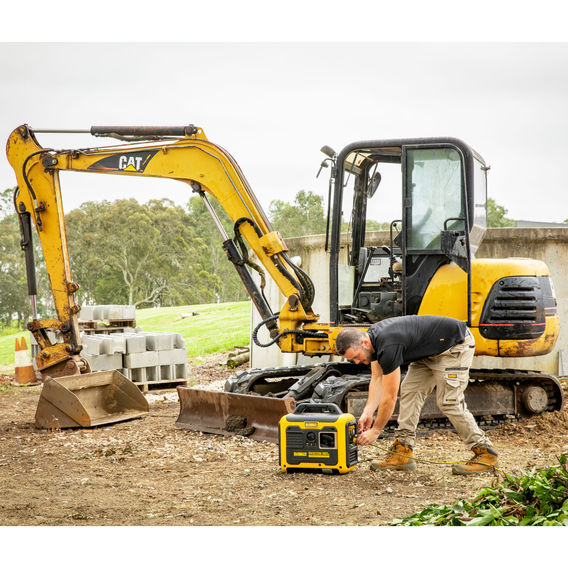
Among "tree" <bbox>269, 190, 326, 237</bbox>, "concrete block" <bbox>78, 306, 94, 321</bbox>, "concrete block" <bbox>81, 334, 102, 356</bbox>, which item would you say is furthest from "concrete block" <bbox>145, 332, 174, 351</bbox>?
"tree" <bbox>269, 190, 326, 237</bbox>

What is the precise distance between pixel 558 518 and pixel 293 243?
8700mm

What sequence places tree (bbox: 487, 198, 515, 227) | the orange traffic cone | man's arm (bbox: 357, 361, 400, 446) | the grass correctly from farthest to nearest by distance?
tree (bbox: 487, 198, 515, 227) < the grass < the orange traffic cone < man's arm (bbox: 357, 361, 400, 446)

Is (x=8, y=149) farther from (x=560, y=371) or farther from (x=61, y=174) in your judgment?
(x=560, y=371)

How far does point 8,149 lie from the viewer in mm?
8695

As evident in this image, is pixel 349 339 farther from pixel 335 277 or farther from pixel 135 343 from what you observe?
pixel 135 343

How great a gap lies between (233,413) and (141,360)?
4005 millimetres

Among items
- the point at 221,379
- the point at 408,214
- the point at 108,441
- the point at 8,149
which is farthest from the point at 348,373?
the point at 221,379

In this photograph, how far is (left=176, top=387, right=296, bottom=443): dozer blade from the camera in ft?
23.7

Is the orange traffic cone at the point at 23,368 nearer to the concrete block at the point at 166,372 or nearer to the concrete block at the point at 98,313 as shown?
the concrete block at the point at 98,313

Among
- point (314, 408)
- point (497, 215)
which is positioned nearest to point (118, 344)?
point (314, 408)

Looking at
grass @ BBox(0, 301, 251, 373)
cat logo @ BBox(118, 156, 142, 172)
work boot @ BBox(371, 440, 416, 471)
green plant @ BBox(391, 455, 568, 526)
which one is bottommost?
grass @ BBox(0, 301, 251, 373)

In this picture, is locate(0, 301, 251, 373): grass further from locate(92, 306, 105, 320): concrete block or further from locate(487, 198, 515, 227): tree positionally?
Answer: locate(487, 198, 515, 227): tree

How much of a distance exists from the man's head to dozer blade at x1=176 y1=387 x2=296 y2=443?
6.04 ft

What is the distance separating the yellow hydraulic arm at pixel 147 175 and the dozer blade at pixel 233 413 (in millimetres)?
805
